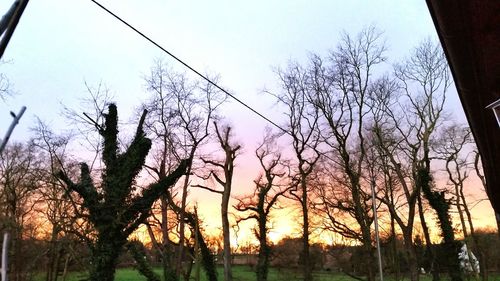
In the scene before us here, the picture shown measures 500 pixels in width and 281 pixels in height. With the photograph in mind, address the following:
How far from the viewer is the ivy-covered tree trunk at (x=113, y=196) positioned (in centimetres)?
2061

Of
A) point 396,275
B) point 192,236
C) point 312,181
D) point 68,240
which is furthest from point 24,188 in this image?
point 396,275

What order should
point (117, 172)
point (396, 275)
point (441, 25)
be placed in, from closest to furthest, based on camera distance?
point (441, 25) < point (117, 172) < point (396, 275)

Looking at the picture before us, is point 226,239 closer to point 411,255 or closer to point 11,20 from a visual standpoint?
point 411,255

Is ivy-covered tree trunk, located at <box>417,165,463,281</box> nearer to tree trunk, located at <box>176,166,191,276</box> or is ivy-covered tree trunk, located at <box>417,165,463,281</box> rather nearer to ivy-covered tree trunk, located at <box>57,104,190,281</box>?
tree trunk, located at <box>176,166,191,276</box>

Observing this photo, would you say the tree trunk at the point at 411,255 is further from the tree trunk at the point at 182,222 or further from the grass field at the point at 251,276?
the tree trunk at the point at 182,222

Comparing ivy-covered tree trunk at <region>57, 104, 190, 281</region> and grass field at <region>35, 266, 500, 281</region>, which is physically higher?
ivy-covered tree trunk at <region>57, 104, 190, 281</region>

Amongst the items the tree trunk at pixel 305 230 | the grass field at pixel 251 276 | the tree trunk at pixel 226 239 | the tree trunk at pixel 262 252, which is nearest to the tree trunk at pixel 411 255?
the tree trunk at pixel 305 230

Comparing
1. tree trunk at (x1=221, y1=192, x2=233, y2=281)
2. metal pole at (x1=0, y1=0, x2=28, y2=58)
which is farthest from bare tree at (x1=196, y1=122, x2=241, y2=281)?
metal pole at (x1=0, y1=0, x2=28, y2=58)

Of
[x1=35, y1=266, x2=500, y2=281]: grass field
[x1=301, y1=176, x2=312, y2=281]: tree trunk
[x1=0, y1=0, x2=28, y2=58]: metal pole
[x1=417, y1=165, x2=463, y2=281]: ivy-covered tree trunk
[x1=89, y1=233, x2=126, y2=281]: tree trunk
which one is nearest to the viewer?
[x1=0, y1=0, x2=28, y2=58]: metal pole

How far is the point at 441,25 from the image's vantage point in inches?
111

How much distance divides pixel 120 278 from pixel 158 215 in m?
18.2

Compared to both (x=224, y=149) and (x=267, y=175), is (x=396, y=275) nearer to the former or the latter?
(x=267, y=175)

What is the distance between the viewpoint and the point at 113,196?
853 inches

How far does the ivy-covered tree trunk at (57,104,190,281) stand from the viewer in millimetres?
20609
